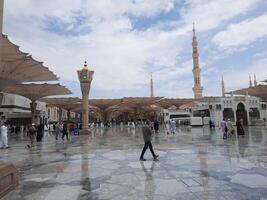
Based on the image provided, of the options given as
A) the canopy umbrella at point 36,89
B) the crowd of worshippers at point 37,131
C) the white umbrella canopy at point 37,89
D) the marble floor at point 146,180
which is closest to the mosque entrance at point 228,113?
the canopy umbrella at point 36,89

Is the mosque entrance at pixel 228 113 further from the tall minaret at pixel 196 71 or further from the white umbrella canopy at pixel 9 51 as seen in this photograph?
the white umbrella canopy at pixel 9 51

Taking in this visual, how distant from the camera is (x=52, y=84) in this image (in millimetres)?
29062

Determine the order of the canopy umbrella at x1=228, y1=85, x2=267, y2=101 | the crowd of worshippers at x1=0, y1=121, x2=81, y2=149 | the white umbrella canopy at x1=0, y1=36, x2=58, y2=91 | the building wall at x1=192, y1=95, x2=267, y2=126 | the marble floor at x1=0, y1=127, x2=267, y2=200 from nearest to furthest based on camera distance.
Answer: the marble floor at x1=0, y1=127, x2=267, y2=200 < the crowd of worshippers at x1=0, y1=121, x2=81, y2=149 < the white umbrella canopy at x1=0, y1=36, x2=58, y2=91 < the canopy umbrella at x1=228, y1=85, x2=267, y2=101 < the building wall at x1=192, y1=95, x2=267, y2=126

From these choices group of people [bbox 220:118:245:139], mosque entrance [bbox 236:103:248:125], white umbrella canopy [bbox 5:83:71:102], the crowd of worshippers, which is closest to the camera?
the crowd of worshippers

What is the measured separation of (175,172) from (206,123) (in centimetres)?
3851

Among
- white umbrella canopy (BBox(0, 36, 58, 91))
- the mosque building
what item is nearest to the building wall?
the mosque building

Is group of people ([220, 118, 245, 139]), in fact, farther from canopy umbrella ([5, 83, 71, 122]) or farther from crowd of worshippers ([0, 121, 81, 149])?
canopy umbrella ([5, 83, 71, 122])

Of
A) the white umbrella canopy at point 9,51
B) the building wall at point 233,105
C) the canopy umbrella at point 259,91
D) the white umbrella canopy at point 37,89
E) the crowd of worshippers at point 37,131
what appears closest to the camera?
the crowd of worshippers at point 37,131

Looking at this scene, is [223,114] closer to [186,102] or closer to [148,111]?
[186,102]

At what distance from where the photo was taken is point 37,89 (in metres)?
32.0

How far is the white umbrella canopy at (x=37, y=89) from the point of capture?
3034 cm

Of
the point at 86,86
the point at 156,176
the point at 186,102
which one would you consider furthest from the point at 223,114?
the point at 156,176

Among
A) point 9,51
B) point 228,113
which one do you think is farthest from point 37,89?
point 228,113

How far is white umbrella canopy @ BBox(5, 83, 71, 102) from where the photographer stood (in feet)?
99.5
